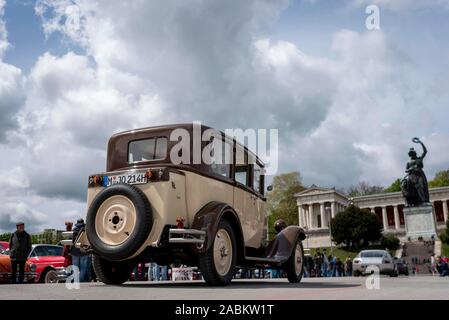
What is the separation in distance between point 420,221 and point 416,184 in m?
3.26

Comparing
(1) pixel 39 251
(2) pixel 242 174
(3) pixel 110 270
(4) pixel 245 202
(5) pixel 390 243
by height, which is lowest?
(3) pixel 110 270

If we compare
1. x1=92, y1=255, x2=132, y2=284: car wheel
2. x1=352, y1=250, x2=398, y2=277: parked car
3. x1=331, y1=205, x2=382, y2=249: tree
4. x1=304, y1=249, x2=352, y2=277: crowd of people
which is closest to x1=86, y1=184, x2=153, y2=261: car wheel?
x1=92, y1=255, x2=132, y2=284: car wheel

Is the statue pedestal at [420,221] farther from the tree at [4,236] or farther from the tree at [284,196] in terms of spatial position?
the tree at [4,236]

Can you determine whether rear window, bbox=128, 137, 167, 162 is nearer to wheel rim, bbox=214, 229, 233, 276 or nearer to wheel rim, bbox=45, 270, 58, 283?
wheel rim, bbox=214, 229, 233, 276

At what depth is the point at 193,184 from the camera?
26.5 ft

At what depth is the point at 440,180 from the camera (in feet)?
364

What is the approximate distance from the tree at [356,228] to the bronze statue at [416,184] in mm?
39885

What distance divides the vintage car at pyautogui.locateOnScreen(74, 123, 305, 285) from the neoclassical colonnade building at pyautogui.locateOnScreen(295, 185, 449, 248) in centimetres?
9173

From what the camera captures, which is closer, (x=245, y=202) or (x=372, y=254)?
(x=245, y=202)

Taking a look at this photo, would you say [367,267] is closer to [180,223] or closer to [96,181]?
[180,223]

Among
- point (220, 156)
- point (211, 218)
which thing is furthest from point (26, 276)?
point (211, 218)

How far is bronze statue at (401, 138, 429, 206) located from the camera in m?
42.4
